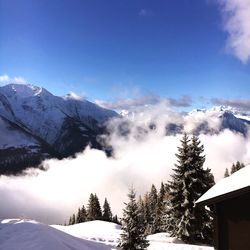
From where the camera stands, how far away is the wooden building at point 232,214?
16.7 metres

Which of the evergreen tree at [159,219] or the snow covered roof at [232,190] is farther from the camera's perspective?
the evergreen tree at [159,219]

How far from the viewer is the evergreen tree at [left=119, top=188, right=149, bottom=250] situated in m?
24.7

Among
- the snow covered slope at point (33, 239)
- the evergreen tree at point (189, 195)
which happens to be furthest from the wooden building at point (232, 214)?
the evergreen tree at point (189, 195)

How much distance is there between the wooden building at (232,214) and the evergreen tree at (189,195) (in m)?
16.5

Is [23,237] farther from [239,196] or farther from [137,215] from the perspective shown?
[239,196]

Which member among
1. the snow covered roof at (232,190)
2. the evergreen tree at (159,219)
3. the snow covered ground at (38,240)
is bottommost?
the snow covered ground at (38,240)

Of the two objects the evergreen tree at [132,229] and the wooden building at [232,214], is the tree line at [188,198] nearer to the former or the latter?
the evergreen tree at [132,229]

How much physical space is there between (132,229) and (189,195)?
11984 millimetres

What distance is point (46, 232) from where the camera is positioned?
Answer: 23547mm

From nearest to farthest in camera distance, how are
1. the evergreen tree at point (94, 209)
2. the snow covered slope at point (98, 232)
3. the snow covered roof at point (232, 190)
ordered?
the snow covered roof at point (232, 190), the snow covered slope at point (98, 232), the evergreen tree at point (94, 209)

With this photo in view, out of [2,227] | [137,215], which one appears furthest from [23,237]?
[137,215]

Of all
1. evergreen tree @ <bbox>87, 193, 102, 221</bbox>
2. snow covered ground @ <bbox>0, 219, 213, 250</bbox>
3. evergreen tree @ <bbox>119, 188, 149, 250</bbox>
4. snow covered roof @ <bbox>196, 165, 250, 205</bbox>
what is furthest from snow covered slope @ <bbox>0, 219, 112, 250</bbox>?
evergreen tree @ <bbox>87, 193, 102, 221</bbox>

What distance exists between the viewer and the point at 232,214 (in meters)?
17.5

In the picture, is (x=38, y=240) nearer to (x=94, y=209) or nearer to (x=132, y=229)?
(x=132, y=229)
